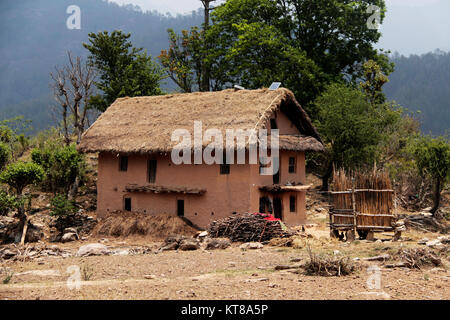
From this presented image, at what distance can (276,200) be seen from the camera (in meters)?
19.5

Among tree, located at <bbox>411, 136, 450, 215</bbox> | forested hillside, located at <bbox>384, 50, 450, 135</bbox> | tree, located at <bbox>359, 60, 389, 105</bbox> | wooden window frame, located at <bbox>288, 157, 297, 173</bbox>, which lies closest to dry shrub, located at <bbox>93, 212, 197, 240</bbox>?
wooden window frame, located at <bbox>288, 157, 297, 173</bbox>

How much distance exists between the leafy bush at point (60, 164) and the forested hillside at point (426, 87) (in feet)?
169

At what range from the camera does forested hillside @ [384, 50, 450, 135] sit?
6681 cm

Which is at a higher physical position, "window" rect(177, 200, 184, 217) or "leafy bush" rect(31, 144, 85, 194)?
"leafy bush" rect(31, 144, 85, 194)

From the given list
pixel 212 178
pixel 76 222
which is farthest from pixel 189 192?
pixel 76 222

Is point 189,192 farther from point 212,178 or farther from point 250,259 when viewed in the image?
point 250,259

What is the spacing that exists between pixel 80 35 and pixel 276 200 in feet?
361

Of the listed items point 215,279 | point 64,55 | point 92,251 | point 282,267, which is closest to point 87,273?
point 215,279

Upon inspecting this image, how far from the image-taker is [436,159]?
72.7 ft

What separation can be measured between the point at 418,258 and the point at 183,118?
39.8ft

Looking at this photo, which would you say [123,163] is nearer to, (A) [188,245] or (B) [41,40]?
(A) [188,245]

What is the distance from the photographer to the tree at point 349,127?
1005 inches

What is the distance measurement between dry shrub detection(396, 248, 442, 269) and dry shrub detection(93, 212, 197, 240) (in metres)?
9.43

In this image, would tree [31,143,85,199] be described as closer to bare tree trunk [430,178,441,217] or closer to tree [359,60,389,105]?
tree [359,60,389,105]
